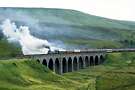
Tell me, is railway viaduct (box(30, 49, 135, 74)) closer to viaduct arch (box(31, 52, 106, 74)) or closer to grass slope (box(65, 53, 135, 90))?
viaduct arch (box(31, 52, 106, 74))

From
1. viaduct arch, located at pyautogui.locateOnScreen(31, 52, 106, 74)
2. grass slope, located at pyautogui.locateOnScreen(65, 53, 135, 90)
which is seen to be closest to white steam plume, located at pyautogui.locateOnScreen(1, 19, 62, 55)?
viaduct arch, located at pyautogui.locateOnScreen(31, 52, 106, 74)

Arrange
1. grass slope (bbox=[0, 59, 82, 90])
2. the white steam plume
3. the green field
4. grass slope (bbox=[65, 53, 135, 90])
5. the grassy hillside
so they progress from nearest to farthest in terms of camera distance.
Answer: grass slope (bbox=[0, 59, 82, 90]) → the green field → grass slope (bbox=[65, 53, 135, 90]) → the white steam plume → the grassy hillside

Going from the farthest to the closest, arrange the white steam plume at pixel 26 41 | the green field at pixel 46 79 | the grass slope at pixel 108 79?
the white steam plume at pixel 26 41 → the grass slope at pixel 108 79 → the green field at pixel 46 79

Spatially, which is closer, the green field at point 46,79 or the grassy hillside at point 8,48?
the green field at point 46,79

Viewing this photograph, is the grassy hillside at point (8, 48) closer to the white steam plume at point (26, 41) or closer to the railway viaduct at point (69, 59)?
the white steam plume at point (26, 41)

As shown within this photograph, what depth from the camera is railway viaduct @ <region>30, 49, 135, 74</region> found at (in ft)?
474

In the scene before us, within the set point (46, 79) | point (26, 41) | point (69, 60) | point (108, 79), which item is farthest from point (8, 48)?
point (108, 79)

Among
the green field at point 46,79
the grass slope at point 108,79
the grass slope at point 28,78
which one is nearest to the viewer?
the grass slope at point 28,78

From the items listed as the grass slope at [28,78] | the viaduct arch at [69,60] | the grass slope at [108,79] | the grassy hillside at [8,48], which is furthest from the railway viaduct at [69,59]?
the grassy hillside at [8,48]

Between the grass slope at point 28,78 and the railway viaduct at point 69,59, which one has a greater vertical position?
the grass slope at point 28,78

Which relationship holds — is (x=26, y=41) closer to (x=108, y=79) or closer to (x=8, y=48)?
(x=8, y=48)

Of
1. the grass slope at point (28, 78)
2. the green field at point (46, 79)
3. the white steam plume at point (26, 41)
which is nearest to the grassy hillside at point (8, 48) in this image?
the white steam plume at point (26, 41)

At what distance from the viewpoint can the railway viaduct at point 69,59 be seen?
14450 centimetres

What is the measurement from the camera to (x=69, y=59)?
6708 inches
